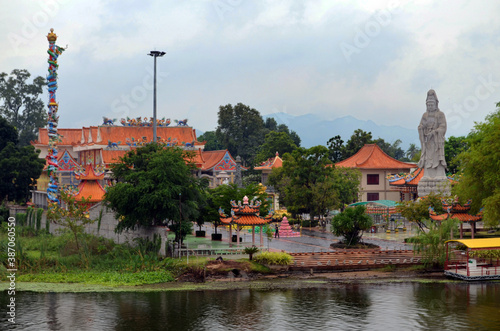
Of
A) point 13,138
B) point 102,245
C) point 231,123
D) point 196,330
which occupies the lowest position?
point 196,330

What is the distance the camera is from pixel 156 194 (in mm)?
39625

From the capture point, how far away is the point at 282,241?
52.2 m

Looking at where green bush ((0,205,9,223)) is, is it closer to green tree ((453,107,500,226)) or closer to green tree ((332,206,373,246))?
green tree ((332,206,373,246))

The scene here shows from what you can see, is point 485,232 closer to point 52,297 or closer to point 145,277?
point 145,277

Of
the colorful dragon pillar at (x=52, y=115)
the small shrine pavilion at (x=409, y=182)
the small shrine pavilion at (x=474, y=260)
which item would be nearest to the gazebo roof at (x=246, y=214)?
the small shrine pavilion at (x=474, y=260)

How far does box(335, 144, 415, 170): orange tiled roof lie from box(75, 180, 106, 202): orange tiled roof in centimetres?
3985

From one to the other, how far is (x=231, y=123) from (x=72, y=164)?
198 ft

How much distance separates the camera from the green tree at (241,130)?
124 m

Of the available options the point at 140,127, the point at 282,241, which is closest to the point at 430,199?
the point at 282,241

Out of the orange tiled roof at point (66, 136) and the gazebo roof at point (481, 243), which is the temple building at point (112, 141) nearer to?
the orange tiled roof at point (66, 136)

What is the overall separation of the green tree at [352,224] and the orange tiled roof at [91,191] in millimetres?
18729

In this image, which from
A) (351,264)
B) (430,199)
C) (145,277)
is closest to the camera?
(145,277)

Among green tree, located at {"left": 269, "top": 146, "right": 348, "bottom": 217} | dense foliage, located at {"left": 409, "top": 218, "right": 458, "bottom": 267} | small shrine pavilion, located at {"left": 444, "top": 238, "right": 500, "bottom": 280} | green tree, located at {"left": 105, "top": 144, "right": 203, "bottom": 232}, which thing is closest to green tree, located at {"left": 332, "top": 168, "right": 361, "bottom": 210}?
green tree, located at {"left": 269, "top": 146, "right": 348, "bottom": 217}

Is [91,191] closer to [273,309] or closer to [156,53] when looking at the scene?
[156,53]
